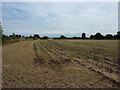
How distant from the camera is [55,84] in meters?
3.54

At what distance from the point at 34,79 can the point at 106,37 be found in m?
81.6

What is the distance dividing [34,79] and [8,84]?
786 millimetres

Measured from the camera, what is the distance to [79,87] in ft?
10.9

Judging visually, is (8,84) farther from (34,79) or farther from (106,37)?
(106,37)

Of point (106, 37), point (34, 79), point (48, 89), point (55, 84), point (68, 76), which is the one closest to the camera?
point (48, 89)

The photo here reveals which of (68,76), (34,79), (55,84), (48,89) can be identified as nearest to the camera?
(48,89)

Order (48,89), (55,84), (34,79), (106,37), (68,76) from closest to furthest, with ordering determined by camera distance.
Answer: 1. (48,89)
2. (55,84)
3. (34,79)
4. (68,76)
5. (106,37)

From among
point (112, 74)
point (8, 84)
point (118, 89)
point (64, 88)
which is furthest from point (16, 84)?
point (112, 74)

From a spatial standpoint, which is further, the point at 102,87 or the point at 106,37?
the point at 106,37

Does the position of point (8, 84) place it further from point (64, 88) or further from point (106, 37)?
point (106, 37)

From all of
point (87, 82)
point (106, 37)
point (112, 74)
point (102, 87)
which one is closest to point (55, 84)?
point (87, 82)

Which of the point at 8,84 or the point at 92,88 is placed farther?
the point at 8,84

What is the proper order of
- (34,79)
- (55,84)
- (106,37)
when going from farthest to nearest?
(106,37) < (34,79) < (55,84)

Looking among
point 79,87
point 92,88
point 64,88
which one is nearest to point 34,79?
point 64,88
